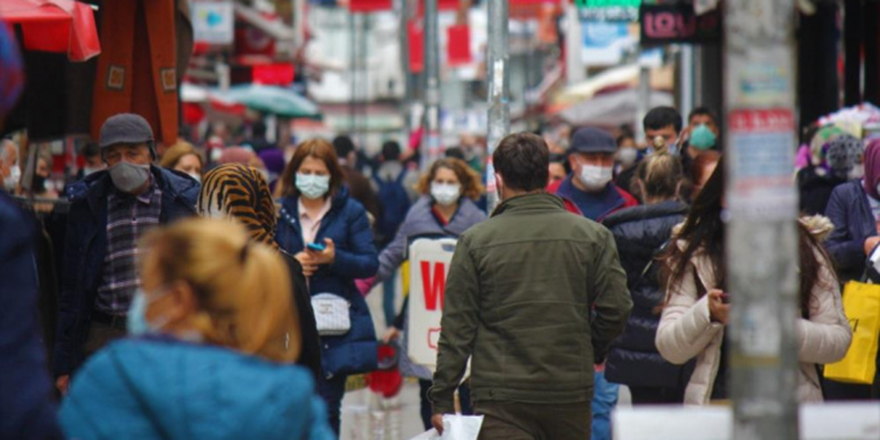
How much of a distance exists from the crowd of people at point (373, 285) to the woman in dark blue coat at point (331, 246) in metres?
0.01

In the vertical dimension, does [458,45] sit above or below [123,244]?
above

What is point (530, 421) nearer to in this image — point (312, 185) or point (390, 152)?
point (312, 185)

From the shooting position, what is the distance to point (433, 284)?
9.78 metres

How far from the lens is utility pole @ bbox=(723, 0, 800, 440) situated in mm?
3600

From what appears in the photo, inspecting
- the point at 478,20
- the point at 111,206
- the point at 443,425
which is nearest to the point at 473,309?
the point at 443,425

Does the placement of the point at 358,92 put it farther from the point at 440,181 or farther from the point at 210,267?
the point at 210,267

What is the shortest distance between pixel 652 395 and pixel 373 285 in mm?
3471

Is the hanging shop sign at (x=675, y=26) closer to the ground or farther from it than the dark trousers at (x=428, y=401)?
farther from it

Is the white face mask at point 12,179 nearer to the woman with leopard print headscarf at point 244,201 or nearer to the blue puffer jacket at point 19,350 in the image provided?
the woman with leopard print headscarf at point 244,201

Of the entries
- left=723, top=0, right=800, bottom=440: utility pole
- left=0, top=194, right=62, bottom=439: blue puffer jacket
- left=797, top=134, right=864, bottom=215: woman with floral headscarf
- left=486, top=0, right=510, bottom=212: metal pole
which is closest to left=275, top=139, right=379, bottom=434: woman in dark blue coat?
left=486, top=0, right=510, bottom=212: metal pole

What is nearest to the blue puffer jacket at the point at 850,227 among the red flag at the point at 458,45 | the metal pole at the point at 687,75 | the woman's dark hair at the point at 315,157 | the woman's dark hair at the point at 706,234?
the woman's dark hair at the point at 315,157

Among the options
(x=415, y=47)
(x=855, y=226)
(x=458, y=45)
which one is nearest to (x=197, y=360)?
(x=855, y=226)

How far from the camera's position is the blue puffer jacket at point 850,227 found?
369 inches

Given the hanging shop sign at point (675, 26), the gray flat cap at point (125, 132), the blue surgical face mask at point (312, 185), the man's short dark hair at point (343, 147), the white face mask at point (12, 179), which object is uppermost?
the hanging shop sign at point (675, 26)
